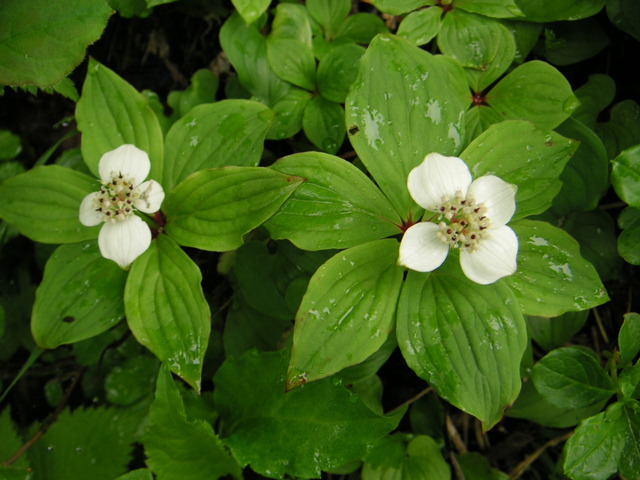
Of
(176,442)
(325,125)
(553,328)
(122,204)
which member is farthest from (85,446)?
(553,328)

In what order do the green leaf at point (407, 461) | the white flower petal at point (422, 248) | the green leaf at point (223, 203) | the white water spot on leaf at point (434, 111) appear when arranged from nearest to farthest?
1. the white flower petal at point (422, 248)
2. the green leaf at point (223, 203)
3. the white water spot on leaf at point (434, 111)
4. the green leaf at point (407, 461)

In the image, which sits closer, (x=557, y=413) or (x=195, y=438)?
(x=195, y=438)

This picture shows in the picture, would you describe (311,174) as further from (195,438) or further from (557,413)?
(557,413)

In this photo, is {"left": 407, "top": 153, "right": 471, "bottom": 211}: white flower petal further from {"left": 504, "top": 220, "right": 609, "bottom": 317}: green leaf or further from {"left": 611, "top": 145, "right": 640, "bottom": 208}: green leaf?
{"left": 611, "top": 145, "right": 640, "bottom": 208}: green leaf

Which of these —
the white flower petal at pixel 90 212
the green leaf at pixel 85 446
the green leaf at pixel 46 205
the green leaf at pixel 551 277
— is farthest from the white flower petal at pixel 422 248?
the green leaf at pixel 85 446

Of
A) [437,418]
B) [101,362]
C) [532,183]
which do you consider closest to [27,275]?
[101,362]

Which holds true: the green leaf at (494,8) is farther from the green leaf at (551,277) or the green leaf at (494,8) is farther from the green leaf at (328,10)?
the green leaf at (551,277)
